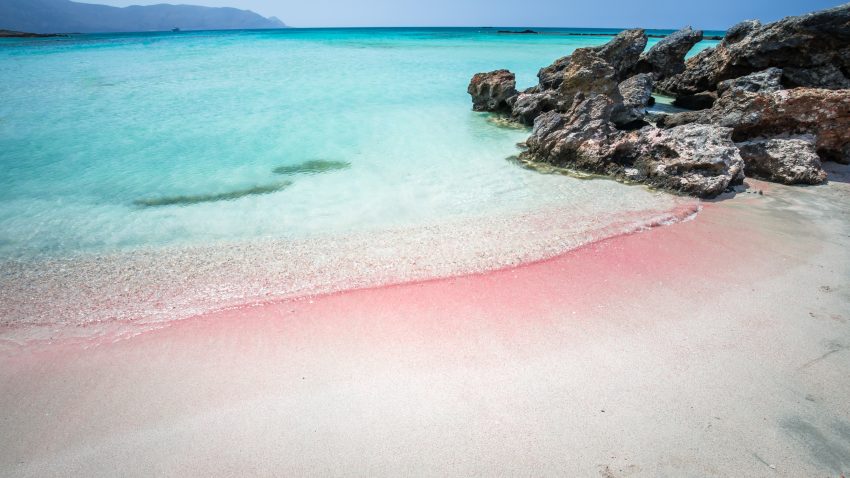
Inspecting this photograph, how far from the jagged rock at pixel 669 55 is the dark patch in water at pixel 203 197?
Answer: 47.9 ft

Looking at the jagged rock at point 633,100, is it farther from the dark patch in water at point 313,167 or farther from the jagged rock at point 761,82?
the dark patch in water at point 313,167

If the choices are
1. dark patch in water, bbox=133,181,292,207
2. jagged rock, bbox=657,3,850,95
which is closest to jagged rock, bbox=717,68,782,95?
jagged rock, bbox=657,3,850,95

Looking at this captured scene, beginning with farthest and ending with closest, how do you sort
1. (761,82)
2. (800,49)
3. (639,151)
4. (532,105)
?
(532,105) < (800,49) < (761,82) < (639,151)

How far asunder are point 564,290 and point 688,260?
5.46ft

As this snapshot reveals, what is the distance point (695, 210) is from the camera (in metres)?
5.90

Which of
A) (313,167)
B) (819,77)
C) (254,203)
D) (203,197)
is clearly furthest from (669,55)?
(203,197)

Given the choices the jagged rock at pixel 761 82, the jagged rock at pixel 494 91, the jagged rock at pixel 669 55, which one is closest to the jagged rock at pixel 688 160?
the jagged rock at pixel 761 82

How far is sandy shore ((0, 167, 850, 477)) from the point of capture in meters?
2.54

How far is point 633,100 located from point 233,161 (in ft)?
32.7

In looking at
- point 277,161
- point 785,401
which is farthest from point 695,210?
point 277,161

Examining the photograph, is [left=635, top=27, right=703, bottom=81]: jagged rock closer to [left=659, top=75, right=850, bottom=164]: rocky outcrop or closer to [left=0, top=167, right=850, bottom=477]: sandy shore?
[left=659, top=75, right=850, bottom=164]: rocky outcrop

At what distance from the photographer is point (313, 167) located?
8.54 metres

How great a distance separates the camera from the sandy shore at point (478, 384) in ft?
8.34

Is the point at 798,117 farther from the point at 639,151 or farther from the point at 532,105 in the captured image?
the point at 532,105
